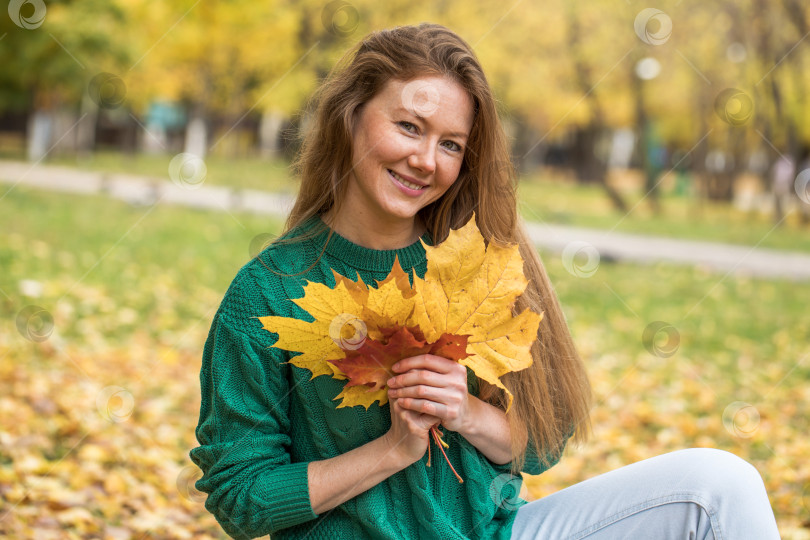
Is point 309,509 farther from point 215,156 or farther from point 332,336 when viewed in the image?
point 215,156

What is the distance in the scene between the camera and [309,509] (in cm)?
167

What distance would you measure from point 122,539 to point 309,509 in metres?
1.70

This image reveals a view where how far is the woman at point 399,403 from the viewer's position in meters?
1.70

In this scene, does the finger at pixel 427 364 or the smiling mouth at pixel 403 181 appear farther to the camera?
the smiling mouth at pixel 403 181

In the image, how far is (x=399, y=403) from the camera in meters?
1.53

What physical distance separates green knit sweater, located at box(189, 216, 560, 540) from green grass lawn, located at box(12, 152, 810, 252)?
943 centimetres

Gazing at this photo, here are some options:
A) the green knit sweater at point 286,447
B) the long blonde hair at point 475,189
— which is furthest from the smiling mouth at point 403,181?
the green knit sweater at point 286,447

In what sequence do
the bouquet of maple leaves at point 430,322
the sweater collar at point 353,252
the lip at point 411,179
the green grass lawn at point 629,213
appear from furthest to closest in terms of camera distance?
the green grass lawn at point 629,213 < the sweater collar at point 353,252 < the lip at point 411,179 < the bouquet of maple leaves at point 430,322

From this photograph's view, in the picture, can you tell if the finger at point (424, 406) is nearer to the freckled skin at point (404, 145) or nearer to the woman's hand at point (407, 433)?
the woman's hand at point (407, 433)

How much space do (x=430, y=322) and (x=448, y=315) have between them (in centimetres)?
5

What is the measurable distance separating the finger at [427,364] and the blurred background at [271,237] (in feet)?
2.81

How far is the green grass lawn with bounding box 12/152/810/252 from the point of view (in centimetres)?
1423

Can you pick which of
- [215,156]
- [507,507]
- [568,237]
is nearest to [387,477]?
[507,507]

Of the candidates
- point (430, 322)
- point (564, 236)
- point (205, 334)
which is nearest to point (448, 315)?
point (430, 322)
